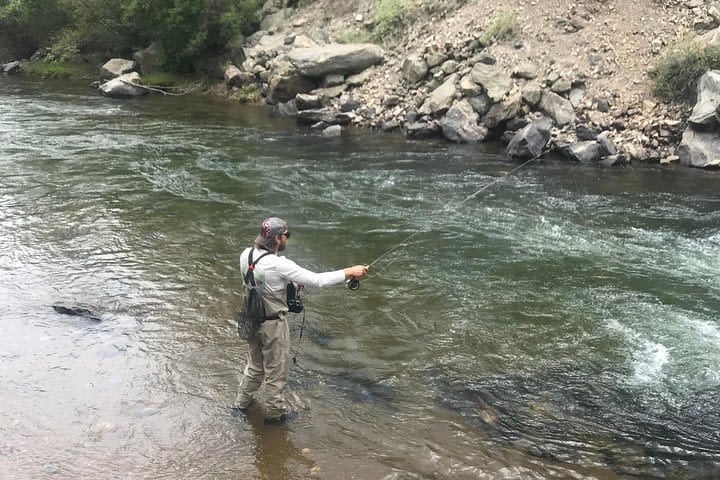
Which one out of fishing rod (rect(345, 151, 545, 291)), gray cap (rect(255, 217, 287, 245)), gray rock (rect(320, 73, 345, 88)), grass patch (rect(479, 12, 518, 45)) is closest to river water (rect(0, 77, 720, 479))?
fishing rod (rect(345, 151, 545, 291))

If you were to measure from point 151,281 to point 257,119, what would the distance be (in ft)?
49.4

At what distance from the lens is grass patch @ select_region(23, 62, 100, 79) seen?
122ft

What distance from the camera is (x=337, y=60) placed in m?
24.6

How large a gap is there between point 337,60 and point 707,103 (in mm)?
13444

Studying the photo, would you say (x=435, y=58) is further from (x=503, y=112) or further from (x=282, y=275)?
(x=282, y=275)

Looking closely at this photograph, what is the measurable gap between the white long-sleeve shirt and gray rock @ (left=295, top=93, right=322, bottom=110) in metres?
18.5

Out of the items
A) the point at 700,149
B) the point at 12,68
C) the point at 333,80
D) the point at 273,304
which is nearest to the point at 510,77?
the point at 700,149

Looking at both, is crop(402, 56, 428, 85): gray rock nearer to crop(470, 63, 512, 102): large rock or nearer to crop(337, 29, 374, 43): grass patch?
crop(470, 63, 512, 102): large rock

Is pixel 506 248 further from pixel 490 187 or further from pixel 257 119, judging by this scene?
pixel 257 119

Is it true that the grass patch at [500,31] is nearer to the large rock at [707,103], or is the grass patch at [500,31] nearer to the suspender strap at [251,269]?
the large rock at [707,103]

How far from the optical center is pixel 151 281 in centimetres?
969

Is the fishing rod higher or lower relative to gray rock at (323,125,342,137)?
lower

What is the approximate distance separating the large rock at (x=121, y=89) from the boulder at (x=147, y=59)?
13.4ft

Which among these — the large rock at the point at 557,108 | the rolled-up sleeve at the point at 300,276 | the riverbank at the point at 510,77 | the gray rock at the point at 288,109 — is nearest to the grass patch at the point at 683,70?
the riverbank at the point at 510,77
